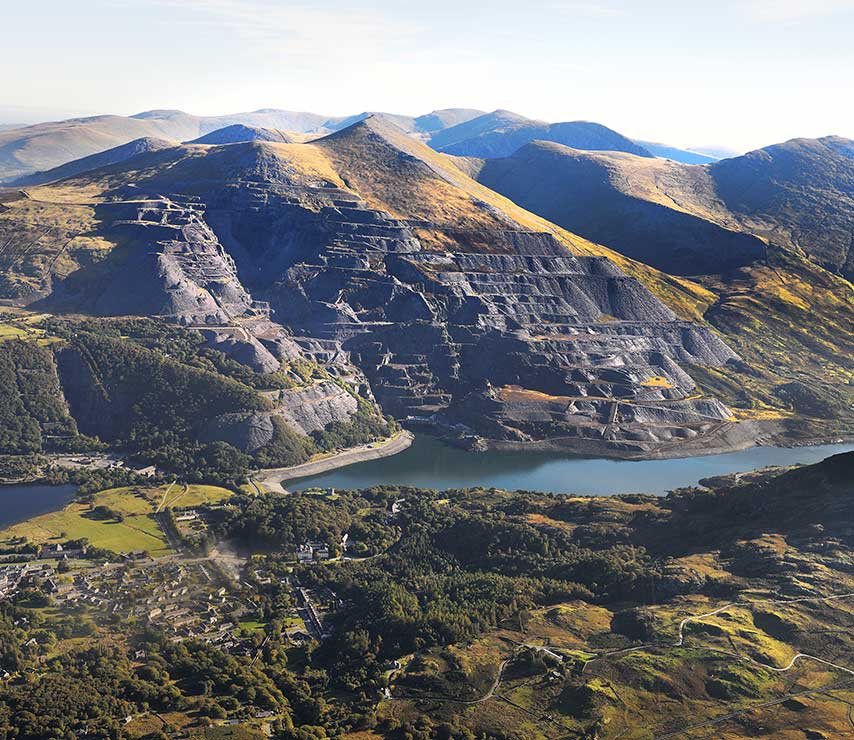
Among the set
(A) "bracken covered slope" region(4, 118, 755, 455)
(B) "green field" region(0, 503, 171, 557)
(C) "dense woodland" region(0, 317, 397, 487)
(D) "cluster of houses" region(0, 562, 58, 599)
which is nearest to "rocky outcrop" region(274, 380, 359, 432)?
(C) "dense woodland" region(0, 317, 397, 487)

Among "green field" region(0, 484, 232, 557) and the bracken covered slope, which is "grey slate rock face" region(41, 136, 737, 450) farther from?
"green field" region(0, 484, 232, 557)

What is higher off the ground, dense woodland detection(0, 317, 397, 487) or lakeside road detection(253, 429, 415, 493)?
dense woodland detection(0, 317, 397, 487)

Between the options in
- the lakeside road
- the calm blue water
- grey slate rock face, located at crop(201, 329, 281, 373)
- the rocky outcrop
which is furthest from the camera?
grey slate rock face, located at crop(201, 329, 281, 373)

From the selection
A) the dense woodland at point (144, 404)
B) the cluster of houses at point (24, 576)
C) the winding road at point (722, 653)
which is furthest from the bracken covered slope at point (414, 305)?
the cluster of houses at point (24, 576)

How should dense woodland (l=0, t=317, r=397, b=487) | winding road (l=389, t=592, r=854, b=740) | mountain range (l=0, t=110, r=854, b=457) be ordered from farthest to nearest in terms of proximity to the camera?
mountain range (l=0, t=110, r=854, b=457) → dense woodland (l=0, t=317, r=397, b=487) → winding road (l=389, t=592, r=854, b=740)

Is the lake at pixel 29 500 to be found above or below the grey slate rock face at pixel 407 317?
below

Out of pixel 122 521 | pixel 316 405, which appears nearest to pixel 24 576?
pixel 122 521

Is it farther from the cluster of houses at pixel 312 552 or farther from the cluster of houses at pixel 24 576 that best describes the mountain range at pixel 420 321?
the cluster of houses at pixel 24 576
